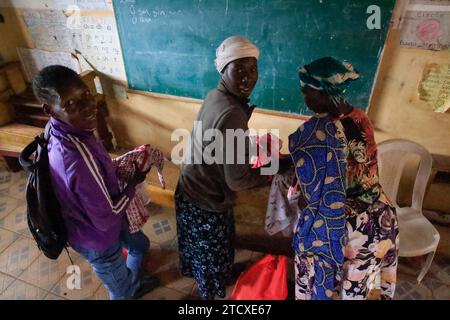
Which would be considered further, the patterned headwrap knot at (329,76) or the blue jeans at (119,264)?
the blue jeans at (119,264)

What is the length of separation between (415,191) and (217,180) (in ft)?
5.01

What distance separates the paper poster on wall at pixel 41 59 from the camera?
10.8ft

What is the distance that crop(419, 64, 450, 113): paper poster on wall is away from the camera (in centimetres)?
212

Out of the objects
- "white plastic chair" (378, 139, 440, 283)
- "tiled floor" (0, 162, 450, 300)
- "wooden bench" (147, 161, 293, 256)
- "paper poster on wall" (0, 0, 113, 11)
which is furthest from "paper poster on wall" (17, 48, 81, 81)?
"white plastic chair" (378, 139, 440, 283)

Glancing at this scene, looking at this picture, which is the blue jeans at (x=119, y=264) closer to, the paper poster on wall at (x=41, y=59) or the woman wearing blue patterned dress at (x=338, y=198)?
the woman wearing blue patterned dress at (x=338, y=198)

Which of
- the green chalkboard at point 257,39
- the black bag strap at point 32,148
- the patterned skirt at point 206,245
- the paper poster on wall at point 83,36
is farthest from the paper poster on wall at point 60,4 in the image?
the patterned skirt at point 206,245

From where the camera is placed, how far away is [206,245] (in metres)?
1.95

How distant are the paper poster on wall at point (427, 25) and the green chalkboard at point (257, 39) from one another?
0.14 meters

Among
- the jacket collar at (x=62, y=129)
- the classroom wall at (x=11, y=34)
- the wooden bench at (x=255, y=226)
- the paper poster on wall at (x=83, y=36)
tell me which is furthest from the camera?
the classroom wall at (x=11, y=34)

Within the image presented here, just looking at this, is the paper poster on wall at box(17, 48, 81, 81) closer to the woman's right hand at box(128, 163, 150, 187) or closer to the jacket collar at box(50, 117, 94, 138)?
the woman's right hand at box(128, 163, 150, 187)

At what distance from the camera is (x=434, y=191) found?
2.61 m

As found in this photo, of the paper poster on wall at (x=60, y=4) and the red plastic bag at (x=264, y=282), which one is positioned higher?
the paper poster on wall at (x=60, y=4)

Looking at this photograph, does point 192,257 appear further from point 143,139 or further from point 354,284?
point 143,139
